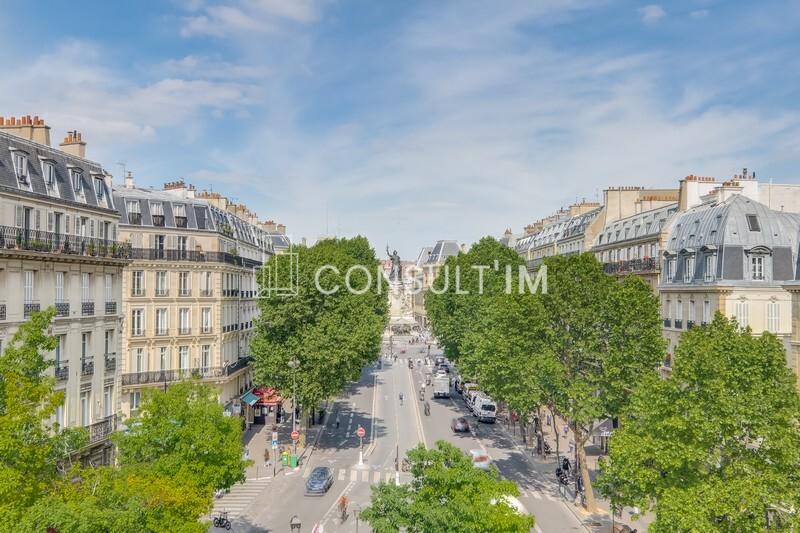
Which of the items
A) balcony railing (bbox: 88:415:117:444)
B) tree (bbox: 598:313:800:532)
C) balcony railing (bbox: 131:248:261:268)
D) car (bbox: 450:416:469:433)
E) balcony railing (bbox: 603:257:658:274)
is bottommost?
car (bbox: 450:416:469:433)

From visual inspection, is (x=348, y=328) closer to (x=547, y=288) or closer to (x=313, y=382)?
(x=313, y=382)

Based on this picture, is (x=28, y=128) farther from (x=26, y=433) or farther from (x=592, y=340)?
(x=592, y=340)

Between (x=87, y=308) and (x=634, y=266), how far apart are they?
135ft

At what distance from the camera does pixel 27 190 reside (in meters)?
28.0

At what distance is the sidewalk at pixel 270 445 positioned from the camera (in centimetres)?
4132

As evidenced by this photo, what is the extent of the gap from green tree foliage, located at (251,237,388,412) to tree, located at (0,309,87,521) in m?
24.3

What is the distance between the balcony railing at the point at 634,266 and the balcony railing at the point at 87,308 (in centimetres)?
3888

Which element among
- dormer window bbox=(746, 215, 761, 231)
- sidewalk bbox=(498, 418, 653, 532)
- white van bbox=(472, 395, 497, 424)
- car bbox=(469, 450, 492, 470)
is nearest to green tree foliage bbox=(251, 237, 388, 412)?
car bbox=(469, 450, 492, 470)

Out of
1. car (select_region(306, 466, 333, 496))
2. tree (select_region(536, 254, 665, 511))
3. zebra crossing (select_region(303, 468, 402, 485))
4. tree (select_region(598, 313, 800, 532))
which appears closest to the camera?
tree (select_region(598, 313, 800, 532))

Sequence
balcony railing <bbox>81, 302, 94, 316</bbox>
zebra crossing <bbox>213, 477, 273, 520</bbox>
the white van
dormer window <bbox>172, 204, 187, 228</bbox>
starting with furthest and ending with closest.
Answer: the white van → dormer window <bbox>172, 204, 187, 228</bbox> → zebra crossing <bbox>213, 477, 273, 520</bbox> → balcony railing <bbox>81, 302, 94, 316</bbox>

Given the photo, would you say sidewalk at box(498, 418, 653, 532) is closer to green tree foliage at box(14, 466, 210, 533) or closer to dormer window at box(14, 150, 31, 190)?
green tree foliage at box(14, 466, 210, 533)

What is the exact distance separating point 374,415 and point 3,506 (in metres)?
42.9

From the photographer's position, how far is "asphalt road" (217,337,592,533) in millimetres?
32281

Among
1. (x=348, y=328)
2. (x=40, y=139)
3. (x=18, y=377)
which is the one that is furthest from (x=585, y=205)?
(x=18, y=377)
